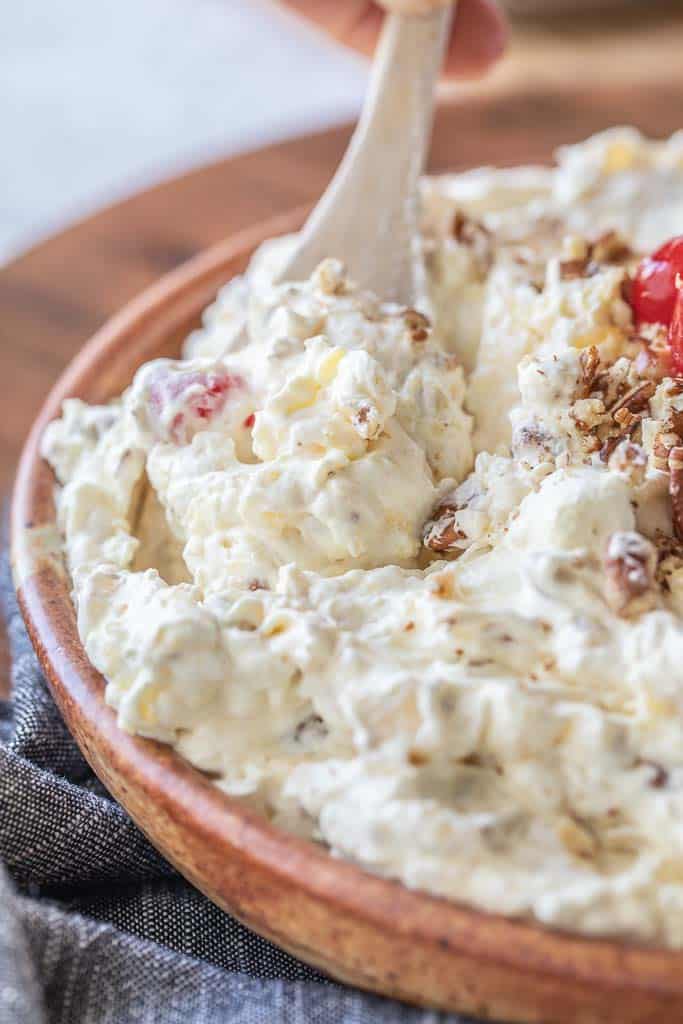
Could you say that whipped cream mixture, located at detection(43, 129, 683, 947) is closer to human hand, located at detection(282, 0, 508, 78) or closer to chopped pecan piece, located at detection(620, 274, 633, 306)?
chopped pecan piece, located at detection(620, 274, 633, 306)

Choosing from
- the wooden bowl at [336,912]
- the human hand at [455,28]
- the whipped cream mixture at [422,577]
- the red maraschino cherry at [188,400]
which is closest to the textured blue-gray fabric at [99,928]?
the wooden bowl at [336,912]

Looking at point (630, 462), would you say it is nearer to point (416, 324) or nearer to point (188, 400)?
point (416, 324)

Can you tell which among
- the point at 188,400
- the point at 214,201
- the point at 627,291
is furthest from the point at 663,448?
the point at 214,201

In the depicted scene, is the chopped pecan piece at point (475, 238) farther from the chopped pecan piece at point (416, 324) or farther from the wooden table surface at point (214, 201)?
the wooden table surface at point (214, 201)

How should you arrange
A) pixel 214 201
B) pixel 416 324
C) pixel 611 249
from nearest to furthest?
pixel 416 324 → pixel 611 249 → pixel 214 201

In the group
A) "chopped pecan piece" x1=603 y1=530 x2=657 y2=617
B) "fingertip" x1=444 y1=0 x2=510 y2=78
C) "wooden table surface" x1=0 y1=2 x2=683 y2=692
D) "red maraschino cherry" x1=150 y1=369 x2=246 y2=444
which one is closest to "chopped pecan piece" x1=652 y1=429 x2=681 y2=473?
"chopped pecan piece" x1=603 y1=530 x2=657 y2=617

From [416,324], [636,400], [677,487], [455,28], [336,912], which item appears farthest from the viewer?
[455,28]

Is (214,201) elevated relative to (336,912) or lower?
elevated

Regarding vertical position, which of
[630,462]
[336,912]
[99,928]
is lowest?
[99,928]
